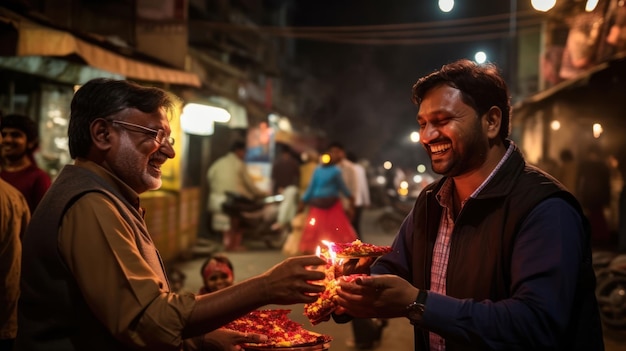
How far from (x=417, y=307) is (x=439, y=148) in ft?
2.58

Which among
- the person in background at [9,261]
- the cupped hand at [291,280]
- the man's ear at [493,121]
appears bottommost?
the person in background at [9,261]

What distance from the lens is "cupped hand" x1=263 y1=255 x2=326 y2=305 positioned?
231 cm

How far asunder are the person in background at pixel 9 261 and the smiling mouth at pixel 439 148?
334 centimetres

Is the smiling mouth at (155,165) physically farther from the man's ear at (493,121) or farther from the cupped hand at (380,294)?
the man's ear at (493,121)

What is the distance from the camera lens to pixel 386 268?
3.26 metres

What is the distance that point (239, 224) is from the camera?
14.8 metres

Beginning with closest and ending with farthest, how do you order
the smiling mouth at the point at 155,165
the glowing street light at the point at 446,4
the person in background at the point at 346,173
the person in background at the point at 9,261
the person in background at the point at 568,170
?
the smiling mouth at the point at 155,165, the person in background at the point at 9,261, the glowing street light at the point at 446,4, the person in background at the point at 346,173, the person in background at the point at 568,170

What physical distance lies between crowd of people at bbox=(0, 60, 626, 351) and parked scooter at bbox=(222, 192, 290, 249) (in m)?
11.6

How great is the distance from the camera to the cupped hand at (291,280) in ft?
7.57

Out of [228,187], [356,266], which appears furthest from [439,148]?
[228,187]

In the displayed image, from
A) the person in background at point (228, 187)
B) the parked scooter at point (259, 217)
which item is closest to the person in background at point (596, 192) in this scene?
the parked scooter at point (259, 217)

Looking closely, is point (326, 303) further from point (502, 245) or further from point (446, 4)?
point (446, 4)

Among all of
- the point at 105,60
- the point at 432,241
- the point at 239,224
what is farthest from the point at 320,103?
the point at 432,241

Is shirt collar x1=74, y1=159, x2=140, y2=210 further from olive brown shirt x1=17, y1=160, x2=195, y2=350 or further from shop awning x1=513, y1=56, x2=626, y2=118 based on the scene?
shop awning x1=513, y1=56, x2=626, y2=118
